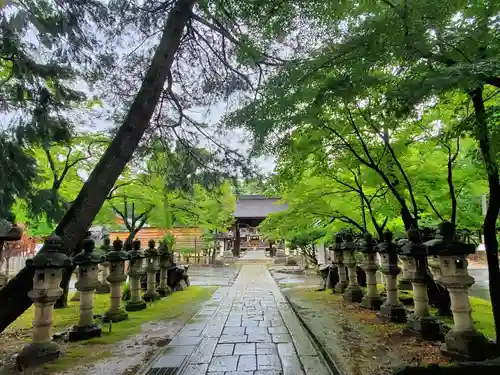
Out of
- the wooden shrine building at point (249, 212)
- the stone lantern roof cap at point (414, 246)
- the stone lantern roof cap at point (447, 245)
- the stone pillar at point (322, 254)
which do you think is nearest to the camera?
the stone lantern roof cap at point (447, 245)

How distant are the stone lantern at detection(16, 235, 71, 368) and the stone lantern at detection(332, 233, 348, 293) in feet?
25.7

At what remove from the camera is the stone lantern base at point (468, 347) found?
4.65 m

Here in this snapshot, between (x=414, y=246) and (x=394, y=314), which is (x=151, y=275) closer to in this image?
(x=394, y=314)

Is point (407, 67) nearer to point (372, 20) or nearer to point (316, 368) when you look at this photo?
point (372, 20)

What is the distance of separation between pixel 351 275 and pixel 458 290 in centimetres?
539

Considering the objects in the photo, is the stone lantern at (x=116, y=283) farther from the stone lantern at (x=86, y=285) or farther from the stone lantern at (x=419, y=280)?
the stone lantern at (x=419, y=280)

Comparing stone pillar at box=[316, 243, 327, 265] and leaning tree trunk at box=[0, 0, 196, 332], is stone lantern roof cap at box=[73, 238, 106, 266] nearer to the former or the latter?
leaning tree trunk at box=[0, 0, 196, 332]

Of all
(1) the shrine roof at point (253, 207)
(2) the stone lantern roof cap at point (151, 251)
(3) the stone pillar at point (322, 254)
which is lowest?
(3) the stone pillar at point (322, 254)

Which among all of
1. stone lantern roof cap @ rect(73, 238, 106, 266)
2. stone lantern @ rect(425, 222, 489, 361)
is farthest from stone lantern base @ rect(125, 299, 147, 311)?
stone lantern @ rect(425, 222, 489, 361)

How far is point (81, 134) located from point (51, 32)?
188 inches

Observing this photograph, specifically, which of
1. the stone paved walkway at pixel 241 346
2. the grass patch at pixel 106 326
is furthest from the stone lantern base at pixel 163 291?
the stone paved walkway at pixel 241 346

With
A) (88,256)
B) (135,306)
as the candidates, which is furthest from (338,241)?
(88,256)

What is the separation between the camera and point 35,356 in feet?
16.4

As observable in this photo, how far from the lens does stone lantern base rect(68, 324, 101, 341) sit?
626 centimetres
